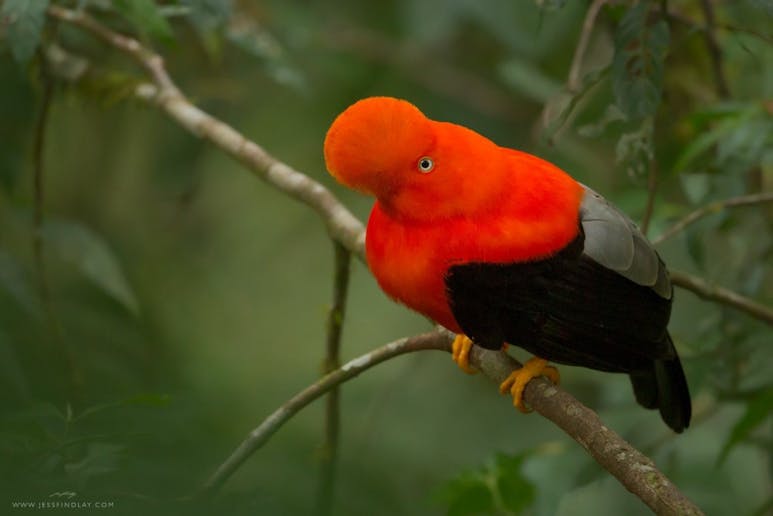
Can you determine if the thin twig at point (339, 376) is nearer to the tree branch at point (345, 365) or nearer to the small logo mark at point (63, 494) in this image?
the tree branch at point (345, 365)

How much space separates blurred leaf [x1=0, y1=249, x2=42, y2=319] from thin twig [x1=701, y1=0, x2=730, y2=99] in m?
1.85

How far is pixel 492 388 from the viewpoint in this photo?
495 cm

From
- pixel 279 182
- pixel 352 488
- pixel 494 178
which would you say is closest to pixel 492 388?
pixel 279 182

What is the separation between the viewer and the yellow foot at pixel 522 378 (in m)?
2.14

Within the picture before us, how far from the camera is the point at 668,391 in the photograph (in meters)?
2.41

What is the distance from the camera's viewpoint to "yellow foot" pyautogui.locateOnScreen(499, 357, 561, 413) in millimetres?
2141

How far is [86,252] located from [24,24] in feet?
2.79

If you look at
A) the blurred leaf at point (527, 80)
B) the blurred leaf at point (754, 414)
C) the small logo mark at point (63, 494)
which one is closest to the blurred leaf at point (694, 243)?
the blurred leaf at point (754, 414)

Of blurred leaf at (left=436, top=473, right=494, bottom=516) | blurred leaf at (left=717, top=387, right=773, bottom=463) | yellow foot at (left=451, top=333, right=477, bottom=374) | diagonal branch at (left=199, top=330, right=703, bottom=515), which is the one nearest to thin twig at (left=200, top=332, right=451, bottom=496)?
diagonal branch at (left=199, top=330, right=703, bottom=515)

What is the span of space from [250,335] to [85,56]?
4.28 ft

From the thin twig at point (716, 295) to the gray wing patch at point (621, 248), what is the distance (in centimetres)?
28

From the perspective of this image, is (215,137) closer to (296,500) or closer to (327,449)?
(327,449)

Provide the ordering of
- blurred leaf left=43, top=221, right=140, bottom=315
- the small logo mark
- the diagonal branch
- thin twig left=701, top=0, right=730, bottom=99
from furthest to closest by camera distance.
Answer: blurred leaf left=43, top=221, right=140, bottom=315 < thin twig left=701, top=0, right=730, bottom=99 < the diagonal branch < the small logo mark

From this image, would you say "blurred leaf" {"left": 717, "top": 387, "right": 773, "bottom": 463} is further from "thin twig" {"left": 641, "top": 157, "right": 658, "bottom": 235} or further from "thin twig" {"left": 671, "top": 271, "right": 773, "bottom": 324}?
"thin twig" {"left": 641, "top": 157, "right": 658, "bottom": 235}
